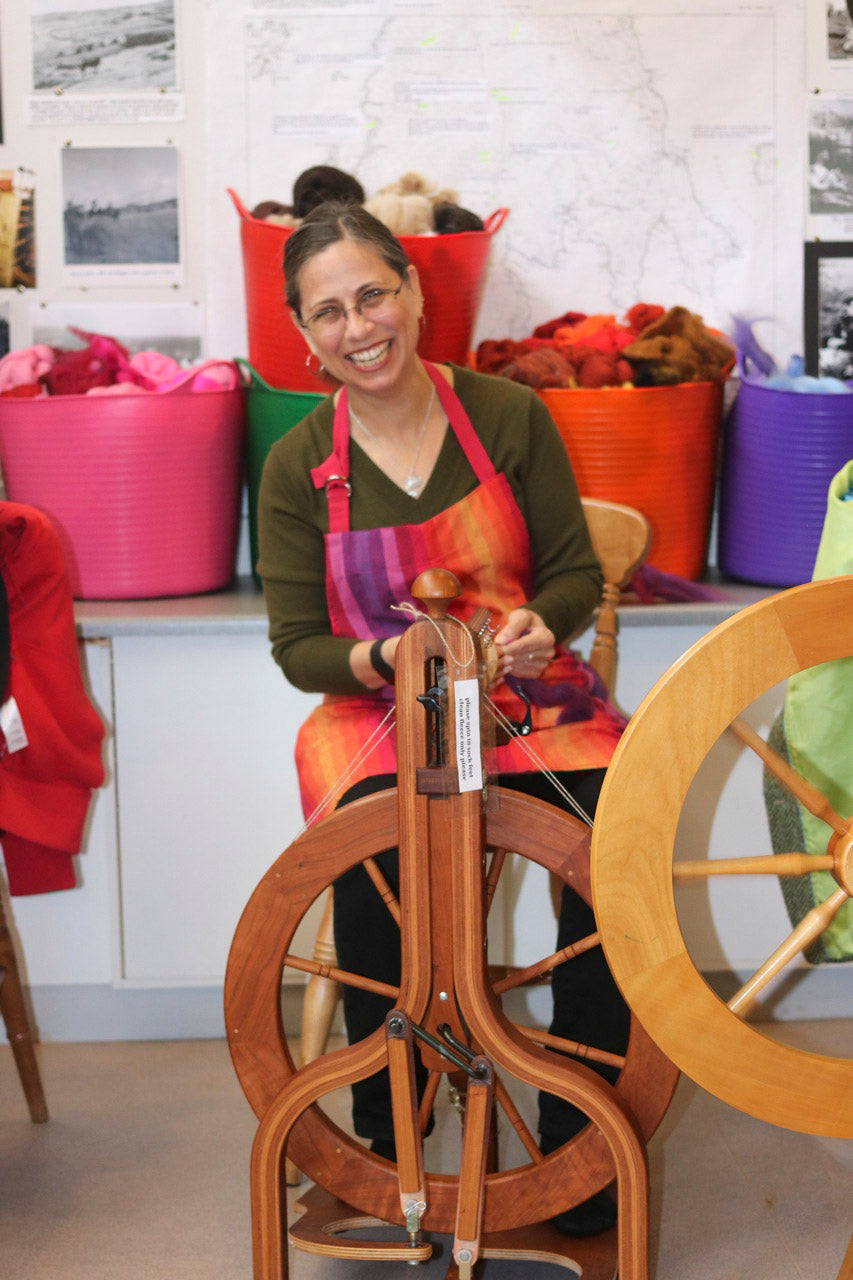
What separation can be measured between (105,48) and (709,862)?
202 centimetres

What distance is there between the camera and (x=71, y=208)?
2.69 meters

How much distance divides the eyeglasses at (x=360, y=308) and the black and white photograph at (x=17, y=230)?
107cm

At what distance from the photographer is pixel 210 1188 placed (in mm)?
1979

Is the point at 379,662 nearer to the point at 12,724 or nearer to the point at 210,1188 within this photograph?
the point at 12,724

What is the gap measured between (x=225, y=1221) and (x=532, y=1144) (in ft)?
1.81

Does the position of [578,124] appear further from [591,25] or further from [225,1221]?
[225,1221]

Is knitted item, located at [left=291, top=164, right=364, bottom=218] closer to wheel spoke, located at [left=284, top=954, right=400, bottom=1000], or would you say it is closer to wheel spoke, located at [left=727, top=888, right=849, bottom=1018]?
wheel spoke, located at [left=284, top=954, right=400, bottom=1000]

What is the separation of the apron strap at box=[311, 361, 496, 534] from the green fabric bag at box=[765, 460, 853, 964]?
508 mm

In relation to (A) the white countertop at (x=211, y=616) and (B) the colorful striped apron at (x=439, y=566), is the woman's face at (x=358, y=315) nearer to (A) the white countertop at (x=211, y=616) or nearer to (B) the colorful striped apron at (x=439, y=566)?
(B) the colorful striped apron at (x=439, y=566)

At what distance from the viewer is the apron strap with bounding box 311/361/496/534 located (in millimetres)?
1961

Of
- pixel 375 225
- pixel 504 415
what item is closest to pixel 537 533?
pixel 504 415

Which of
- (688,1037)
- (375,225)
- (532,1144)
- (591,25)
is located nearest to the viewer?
(688,1037)

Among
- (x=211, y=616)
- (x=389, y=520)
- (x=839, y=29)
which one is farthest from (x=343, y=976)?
(x=839, y=29)

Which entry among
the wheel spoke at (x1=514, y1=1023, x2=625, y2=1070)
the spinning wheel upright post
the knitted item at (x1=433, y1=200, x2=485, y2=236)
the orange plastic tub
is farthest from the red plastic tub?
the wheel spoke at (x1=514, y1=1023, x2=625, y2=1070)
